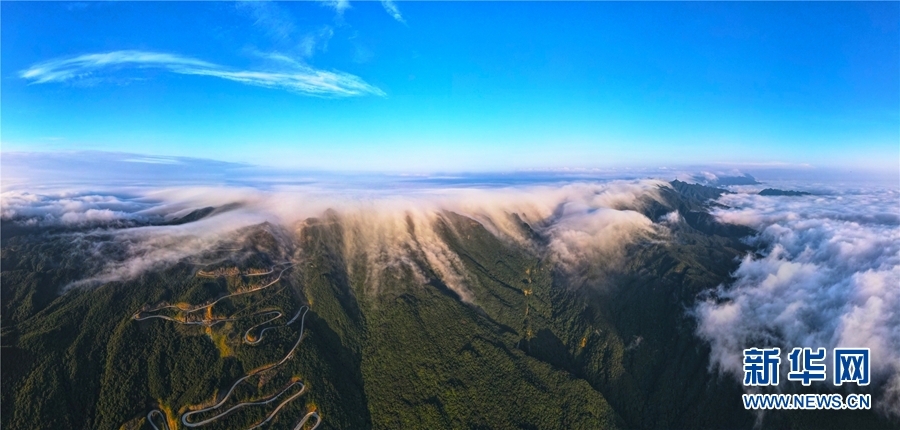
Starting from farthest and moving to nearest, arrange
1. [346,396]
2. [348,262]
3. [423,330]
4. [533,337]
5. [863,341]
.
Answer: [348,262], [533,337], [423,330], [346,396], [863,341]

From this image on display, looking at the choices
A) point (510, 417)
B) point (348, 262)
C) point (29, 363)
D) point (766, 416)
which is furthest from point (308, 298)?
point (766, 416)

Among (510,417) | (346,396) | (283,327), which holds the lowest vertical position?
(510,417)

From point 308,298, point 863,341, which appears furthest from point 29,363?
point 863,341

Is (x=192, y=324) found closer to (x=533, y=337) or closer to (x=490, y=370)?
(x=490, y=370)

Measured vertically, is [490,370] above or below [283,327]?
below

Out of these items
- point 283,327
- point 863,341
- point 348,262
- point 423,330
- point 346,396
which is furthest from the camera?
point 348,262

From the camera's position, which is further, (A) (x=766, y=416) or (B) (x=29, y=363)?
(A) (x=766, y=416)
